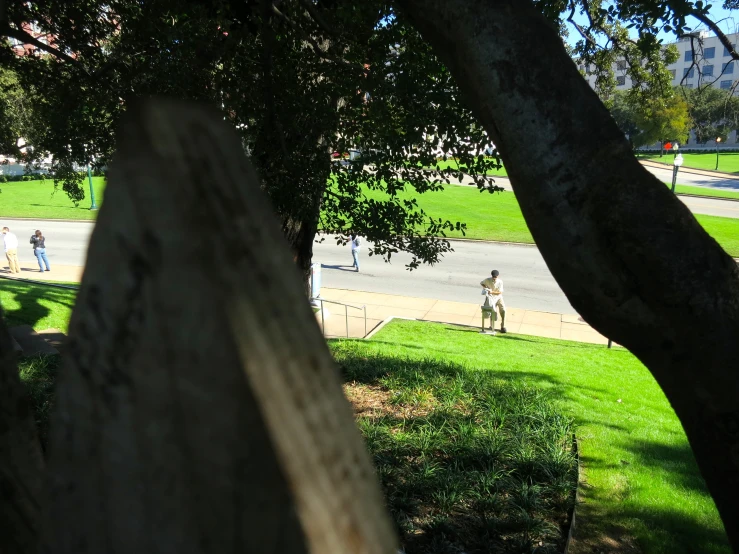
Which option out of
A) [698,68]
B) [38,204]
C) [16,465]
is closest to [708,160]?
[38,204]

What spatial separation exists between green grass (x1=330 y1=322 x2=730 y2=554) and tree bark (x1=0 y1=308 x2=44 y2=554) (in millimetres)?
4330

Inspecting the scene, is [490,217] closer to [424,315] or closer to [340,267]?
[340,267]

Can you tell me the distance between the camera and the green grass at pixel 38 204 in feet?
105

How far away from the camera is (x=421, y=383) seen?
27.1 ft

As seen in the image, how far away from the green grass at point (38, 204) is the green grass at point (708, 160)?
48528 millimetres

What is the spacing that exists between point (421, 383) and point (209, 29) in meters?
5.08

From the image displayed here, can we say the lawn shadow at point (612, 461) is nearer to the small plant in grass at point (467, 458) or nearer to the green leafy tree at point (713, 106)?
the small plant in grass at point (467, 458)

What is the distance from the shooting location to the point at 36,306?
12.7 metres

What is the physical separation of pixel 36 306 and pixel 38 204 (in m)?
26.6

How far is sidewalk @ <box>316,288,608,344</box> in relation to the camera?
577 inches

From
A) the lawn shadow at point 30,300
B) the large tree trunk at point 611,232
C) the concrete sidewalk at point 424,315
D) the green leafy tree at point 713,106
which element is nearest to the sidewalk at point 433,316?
the concrete sidewalk at point 424,315

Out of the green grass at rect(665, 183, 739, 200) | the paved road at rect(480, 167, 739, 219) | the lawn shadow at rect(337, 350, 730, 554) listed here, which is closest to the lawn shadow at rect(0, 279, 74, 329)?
the lawn shadow at rect(337, 350, 730, 554)

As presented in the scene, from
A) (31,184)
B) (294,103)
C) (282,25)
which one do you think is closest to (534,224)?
(294,103)

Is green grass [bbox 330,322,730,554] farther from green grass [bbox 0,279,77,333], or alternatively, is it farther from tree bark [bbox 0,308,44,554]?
green grass [bbox 0,279,77,333]
